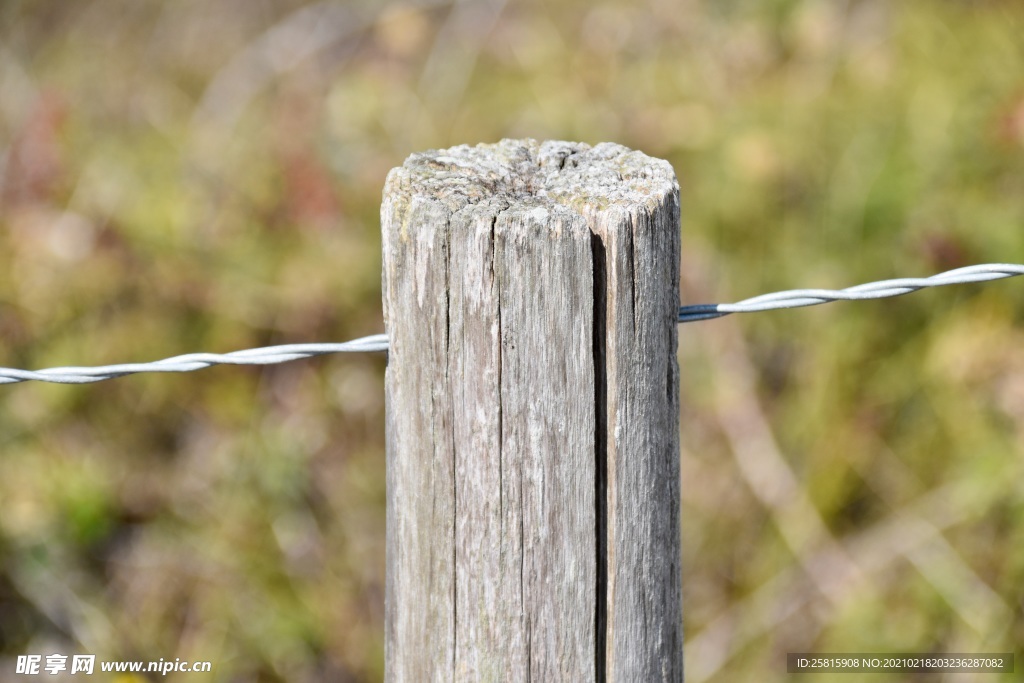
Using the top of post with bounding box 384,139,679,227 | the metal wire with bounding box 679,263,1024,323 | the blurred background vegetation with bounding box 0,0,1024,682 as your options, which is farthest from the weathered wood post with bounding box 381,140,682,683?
the blurred background vegetation with bounding box 0,0,1024,682

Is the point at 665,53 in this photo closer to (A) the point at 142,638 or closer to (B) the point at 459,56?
(B) the point at 459,56

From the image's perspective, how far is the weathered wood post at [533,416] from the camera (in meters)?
1.15

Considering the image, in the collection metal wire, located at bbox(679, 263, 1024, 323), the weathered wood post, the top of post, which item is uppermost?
the top of post

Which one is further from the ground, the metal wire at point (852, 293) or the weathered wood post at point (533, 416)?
the metal wire at point (852, 293)

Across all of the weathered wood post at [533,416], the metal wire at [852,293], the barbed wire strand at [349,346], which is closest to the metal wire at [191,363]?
the barbed wire strand at [349,346]

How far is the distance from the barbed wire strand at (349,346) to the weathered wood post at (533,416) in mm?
198

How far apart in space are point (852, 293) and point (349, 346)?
30.7 inches

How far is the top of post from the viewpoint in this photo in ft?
3.90

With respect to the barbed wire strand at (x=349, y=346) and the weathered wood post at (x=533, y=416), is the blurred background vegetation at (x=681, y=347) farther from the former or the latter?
the weathered wood post at (x=533, y=416)

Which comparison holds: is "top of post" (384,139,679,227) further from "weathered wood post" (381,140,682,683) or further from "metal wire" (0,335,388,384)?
"metal wire" (0,335,388,384)

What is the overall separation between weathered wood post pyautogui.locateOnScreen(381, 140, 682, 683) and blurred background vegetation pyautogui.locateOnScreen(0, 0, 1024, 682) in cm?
165

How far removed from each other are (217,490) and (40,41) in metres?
4.57

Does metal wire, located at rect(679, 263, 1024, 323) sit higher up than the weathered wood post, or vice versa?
metal wire, located at rect(679, 263, 1024, 323)

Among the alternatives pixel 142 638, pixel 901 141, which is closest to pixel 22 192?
pixel 142 638
